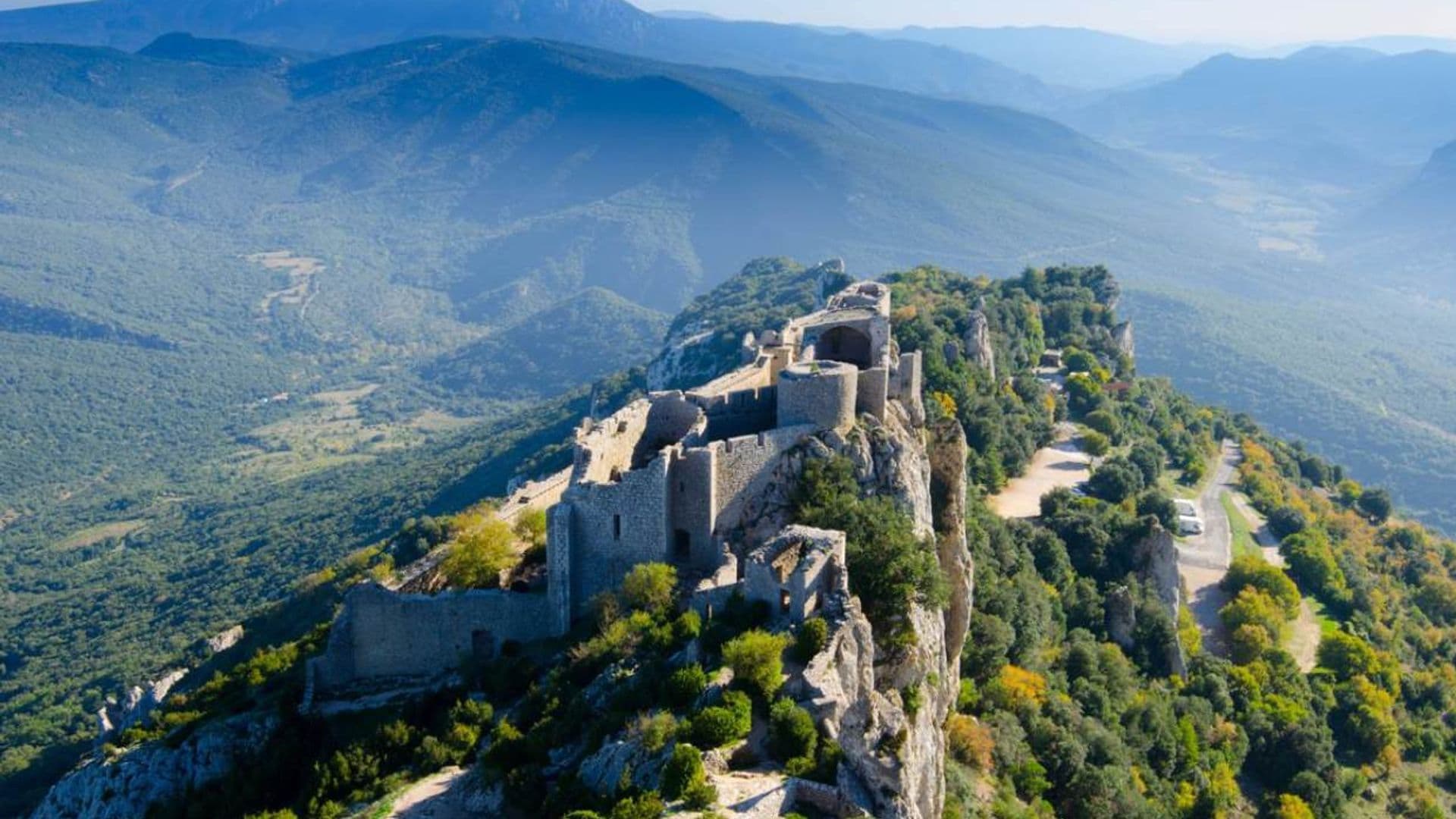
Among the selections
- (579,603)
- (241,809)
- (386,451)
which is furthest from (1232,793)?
(386,451)

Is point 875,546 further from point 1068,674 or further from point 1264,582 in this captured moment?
point 1264,582

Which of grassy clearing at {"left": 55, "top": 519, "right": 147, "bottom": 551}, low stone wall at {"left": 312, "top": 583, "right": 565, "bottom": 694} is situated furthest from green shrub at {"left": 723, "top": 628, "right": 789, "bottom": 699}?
grassy clearing at {"left": 55, "top": 519, "right": 147, "bottom": 551}

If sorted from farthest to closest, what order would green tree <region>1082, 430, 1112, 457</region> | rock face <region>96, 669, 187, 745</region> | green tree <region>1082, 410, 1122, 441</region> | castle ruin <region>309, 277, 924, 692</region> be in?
green tree <region>1082, 410, 1122, 441</region>, green tree <region>1082, 430, 1112, 457</region>, rock face <region>96, 669, 187, 745</region>, castle ruin <region>309, 277, 924, 692</region>

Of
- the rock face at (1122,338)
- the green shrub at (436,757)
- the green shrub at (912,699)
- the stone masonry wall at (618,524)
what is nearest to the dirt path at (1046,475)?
the rock face at (1122,338)

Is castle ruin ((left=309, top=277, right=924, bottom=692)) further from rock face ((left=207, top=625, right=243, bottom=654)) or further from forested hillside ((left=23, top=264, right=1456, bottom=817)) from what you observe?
rock face ((left=207, top=625, right=243, bottom=654))

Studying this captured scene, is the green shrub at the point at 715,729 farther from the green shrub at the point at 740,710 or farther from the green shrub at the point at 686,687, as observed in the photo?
the green shrub at the point at 686,687

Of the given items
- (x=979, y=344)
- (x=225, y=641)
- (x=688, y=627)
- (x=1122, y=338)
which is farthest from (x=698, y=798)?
(x=1122, y=338)

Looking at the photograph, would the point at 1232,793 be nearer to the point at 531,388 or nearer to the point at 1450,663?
the point at 1450,663
